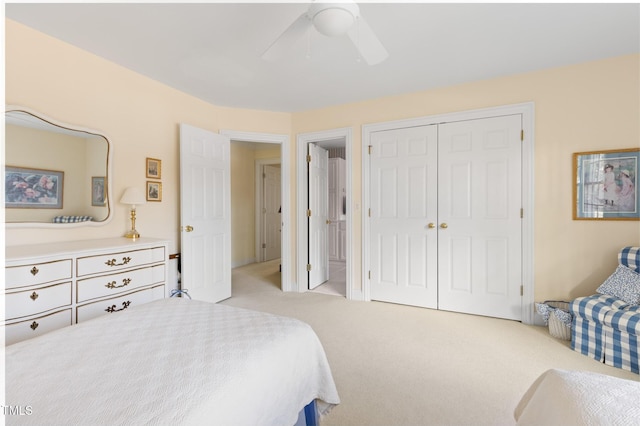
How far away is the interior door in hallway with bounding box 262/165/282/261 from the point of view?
6.21 meters

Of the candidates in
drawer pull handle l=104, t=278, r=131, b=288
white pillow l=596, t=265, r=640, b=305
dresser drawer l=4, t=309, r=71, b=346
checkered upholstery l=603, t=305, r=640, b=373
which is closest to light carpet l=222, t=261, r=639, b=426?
checkered upholstery l=603, t=305, r=640, b=373

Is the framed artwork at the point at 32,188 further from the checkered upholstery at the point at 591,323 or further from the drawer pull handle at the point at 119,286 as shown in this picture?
the checkered upholstery at the point at 591,323

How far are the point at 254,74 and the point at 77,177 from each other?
1.76 metres

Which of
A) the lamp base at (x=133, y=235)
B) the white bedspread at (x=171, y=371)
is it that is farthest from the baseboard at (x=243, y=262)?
the white bedspread at (x=171, y=371)

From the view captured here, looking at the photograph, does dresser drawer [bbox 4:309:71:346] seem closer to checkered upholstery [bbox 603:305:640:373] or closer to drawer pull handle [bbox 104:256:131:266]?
drawer pull handle [bbox 104:256:131:266]

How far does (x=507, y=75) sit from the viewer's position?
112 inches

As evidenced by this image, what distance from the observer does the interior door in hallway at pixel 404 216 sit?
3.20 metres

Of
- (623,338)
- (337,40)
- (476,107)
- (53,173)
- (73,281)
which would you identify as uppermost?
(337,40)

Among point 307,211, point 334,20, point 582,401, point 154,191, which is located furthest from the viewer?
point 307,211

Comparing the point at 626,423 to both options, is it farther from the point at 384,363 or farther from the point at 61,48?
the point at 61,48

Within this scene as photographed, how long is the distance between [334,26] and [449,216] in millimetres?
2294

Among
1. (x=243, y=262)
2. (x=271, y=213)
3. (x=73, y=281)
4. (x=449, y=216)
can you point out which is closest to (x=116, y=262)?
(x=73, y=281)

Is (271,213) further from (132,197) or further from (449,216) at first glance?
(449,216)

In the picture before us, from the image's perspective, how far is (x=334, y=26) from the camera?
1523 mm
